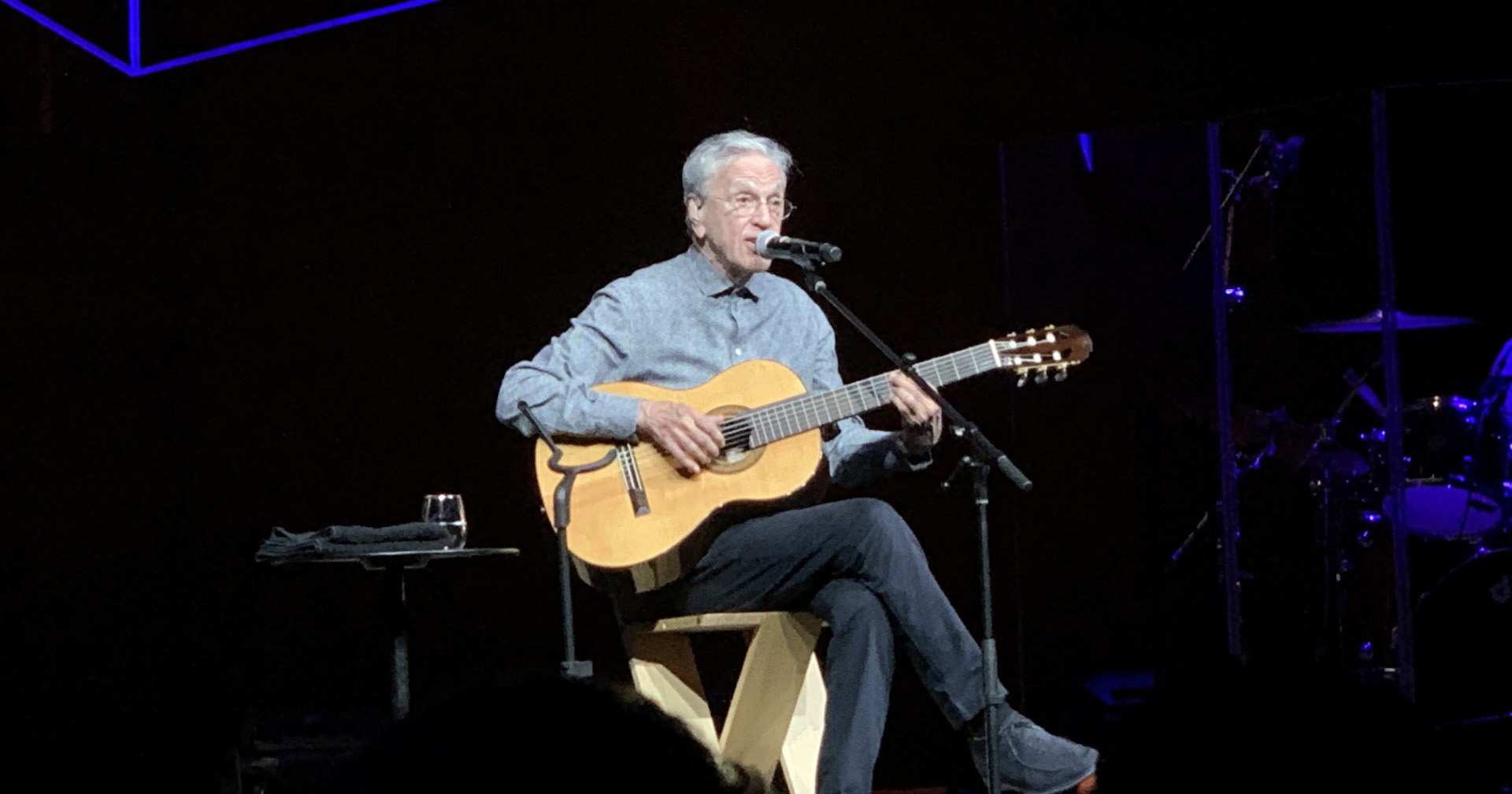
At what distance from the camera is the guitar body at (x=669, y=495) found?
124 inches

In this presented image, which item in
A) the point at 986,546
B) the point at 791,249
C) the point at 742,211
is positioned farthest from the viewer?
the point at 742,211

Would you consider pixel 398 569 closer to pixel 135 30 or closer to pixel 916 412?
pixel 916 412

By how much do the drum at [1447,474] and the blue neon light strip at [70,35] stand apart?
12.4ft

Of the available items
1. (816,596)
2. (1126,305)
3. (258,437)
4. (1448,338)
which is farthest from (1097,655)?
(258,437)

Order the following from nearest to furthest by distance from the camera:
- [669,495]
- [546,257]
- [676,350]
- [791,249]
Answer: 1. [791,249]
2. [669,495]
3. [676,350]
4. [546,257]

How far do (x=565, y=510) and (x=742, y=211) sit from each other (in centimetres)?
85

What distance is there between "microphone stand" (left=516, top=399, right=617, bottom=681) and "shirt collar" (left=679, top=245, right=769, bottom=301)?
501mm

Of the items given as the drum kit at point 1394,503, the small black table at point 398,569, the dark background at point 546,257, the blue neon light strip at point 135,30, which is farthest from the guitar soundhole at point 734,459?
the blue neon light strip at point 135,30

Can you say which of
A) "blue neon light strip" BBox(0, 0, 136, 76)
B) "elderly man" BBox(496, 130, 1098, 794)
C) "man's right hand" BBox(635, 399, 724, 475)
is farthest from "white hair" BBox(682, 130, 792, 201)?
"blue neon light strip" BBox(0, 0, 136, 76)

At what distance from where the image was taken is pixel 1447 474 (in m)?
4.24

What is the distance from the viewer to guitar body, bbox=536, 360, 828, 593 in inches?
124

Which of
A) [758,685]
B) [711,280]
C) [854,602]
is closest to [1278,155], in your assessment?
[711,280]

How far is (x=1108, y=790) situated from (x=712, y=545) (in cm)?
214

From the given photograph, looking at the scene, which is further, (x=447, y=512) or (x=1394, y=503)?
(x=1394, y=503)
